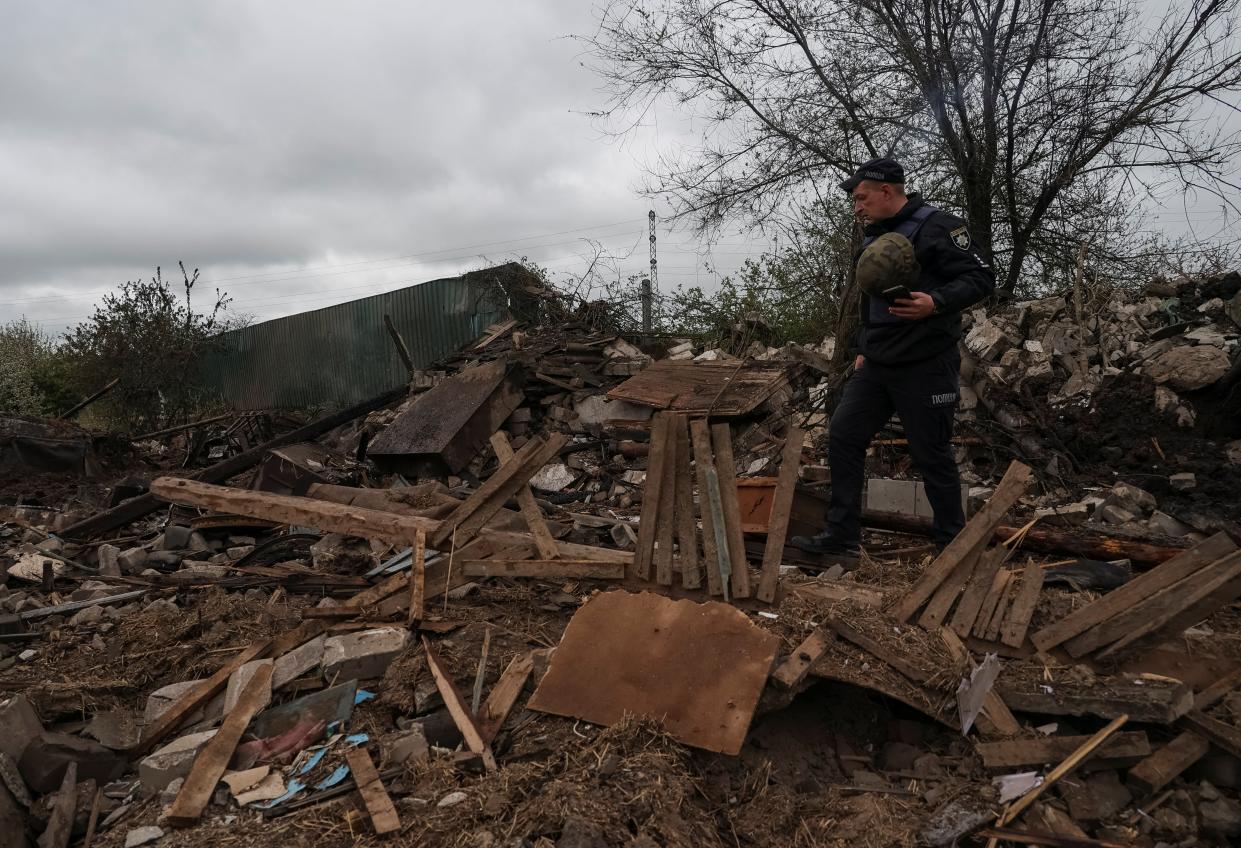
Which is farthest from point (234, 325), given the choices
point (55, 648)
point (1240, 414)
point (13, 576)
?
point (1240, 414)

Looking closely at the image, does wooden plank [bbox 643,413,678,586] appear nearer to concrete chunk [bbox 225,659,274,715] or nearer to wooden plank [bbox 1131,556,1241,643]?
concrete chunk [bbox 225,659,274,715]

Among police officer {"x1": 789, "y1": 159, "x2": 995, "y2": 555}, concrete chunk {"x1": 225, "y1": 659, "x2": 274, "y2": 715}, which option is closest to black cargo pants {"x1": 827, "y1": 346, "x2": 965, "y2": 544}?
police officer {"x1": 789, "y1": 159, "x2": 995, "y2": 555}

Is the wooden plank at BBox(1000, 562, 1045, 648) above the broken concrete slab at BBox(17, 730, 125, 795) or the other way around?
above

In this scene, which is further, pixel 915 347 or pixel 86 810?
pixel 915 347

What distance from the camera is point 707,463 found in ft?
11.7

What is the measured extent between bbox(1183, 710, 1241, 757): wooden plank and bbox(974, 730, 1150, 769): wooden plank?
0.16 m

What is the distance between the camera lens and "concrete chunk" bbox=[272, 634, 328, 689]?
9.90 feet

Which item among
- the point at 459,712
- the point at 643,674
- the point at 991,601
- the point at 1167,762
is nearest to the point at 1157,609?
the point at 991,601

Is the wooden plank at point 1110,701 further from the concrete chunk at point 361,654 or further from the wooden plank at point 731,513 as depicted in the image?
the concrete chunk at point 361,654

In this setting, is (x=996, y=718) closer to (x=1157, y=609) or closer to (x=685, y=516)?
(x=1157, y=609)

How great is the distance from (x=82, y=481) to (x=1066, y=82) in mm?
12582

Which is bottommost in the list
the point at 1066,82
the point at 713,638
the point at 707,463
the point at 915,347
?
the point at 713,638

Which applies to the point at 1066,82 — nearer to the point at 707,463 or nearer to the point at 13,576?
the point at 707,463

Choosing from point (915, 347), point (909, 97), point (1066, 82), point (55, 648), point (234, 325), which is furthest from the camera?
point (234, 325)
